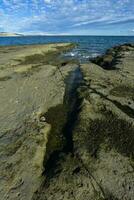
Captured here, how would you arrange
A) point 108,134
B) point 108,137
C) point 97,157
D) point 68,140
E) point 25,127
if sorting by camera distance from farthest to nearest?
point 25,127 → point 108,134 → point 68,140 → point 108,137 → point 97,157

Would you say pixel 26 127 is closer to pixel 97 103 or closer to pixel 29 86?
pixel 97 103

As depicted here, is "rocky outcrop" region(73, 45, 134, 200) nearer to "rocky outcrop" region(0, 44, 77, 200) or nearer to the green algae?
the green algae

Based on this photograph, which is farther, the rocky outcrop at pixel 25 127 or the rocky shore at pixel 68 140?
the rocky outcrop at pixel 25 127

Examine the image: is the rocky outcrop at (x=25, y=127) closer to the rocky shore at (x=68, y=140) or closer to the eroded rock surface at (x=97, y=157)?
the rocky shore at (x=68, y=140)

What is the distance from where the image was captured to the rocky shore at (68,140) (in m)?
8.63

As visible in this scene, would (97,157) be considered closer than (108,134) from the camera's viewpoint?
Yes

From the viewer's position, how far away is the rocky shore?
28.3 feet

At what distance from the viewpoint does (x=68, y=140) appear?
1161 centimetres

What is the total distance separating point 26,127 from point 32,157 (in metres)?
2.78

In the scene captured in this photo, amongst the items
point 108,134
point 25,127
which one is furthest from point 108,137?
point 25,127

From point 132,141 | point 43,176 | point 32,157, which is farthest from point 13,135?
point 132,141

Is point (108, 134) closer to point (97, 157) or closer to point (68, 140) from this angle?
point (68, 140)

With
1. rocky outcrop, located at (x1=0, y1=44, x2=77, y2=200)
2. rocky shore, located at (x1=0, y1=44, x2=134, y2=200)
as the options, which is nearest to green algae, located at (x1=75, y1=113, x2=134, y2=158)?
rocky shore, located at (x1=0, y1=44, x2=134, y2=200)

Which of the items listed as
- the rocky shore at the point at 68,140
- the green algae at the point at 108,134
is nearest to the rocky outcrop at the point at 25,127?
the rocky shore at the point at 68,140
